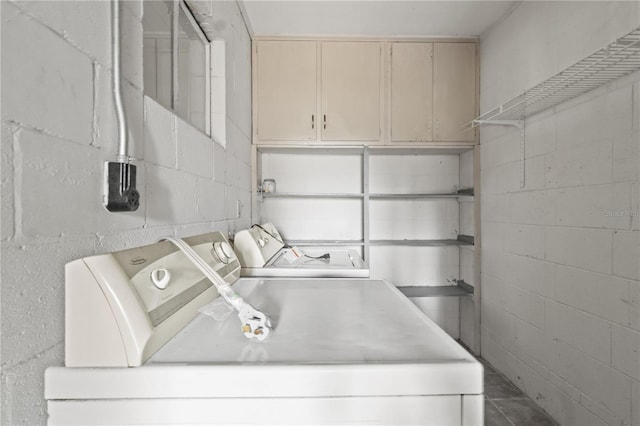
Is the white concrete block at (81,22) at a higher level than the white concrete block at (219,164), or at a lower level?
higher

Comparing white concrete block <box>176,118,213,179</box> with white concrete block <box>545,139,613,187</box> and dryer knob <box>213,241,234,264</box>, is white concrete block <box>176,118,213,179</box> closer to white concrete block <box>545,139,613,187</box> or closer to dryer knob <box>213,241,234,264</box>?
dryer knob <box>213,241,234,264</box>

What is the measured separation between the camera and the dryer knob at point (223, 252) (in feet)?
3.68

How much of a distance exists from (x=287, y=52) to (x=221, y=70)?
1046 mm

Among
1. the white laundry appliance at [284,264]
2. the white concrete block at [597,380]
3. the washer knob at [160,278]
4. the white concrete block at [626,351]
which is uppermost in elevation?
the washer knob at [160,278]

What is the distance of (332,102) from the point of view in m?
2.54

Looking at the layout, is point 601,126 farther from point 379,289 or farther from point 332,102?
point 332,102

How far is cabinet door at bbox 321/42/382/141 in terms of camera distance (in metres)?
2.54

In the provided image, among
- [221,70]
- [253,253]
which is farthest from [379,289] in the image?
[221,70]

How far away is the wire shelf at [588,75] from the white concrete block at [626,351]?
1099mm

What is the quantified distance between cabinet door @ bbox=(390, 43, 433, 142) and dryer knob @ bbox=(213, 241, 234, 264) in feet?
5.82

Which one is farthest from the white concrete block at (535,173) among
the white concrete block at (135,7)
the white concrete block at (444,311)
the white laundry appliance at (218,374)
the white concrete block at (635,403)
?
the white concrete block at (135,7)

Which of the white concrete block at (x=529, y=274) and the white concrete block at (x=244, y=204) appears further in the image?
the white concrete block at (x=244, y=204)

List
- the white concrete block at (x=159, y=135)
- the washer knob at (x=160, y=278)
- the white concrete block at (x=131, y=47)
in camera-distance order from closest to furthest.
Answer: the washer knob at (x=160, y=278) < the white concrete block at (x=131, y=47) < the white concrete block at (x=159, y=135)

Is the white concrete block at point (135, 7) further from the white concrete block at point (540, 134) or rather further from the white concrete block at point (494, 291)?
the white concrete block at point (494, 291)
